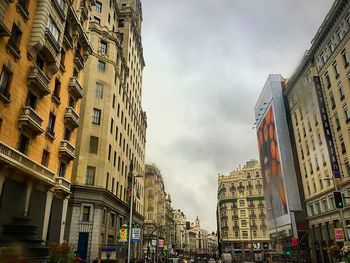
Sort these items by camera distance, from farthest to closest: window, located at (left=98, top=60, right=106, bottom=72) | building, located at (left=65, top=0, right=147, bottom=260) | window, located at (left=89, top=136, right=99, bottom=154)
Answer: window, located at (left=98, top=60, right=106, bottom=72) < window, located at (left=89, top=136, right=99, bottom=154) < building, located at (left=65, top=0, right=147, bottom=260)

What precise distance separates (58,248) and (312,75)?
154 feet

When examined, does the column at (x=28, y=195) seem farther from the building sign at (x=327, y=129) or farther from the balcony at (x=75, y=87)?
the building sign at (x=327, y=129)

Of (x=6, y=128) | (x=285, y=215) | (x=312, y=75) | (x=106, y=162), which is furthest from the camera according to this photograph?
(x=285, y=215)

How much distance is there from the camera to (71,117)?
30078 mm

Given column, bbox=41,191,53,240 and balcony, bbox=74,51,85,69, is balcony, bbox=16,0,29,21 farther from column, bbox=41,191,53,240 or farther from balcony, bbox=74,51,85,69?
column, bbox=41,191,53,240

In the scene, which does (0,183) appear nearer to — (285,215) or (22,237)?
(22,237)

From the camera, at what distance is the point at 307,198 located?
2221 inches

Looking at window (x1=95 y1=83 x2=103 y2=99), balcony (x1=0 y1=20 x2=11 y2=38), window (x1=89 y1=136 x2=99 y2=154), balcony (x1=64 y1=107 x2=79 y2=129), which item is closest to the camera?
balcony (x1=0 y1=20 x2=11 y2=38)

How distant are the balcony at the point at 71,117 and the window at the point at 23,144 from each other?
22.9 ft

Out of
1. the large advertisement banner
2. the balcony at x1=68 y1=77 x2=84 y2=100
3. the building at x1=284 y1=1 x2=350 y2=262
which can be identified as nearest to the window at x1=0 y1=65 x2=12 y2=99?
the balcony at x1=68 y1=77 x2=84 y2=100

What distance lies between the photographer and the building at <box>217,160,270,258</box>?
114m

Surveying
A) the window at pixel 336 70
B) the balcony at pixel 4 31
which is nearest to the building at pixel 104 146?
the balcony at pixel 4 31

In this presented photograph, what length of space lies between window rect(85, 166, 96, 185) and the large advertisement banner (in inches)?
1560

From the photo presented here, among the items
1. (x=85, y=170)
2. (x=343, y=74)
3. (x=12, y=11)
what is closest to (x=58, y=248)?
(x=12, y=11)
